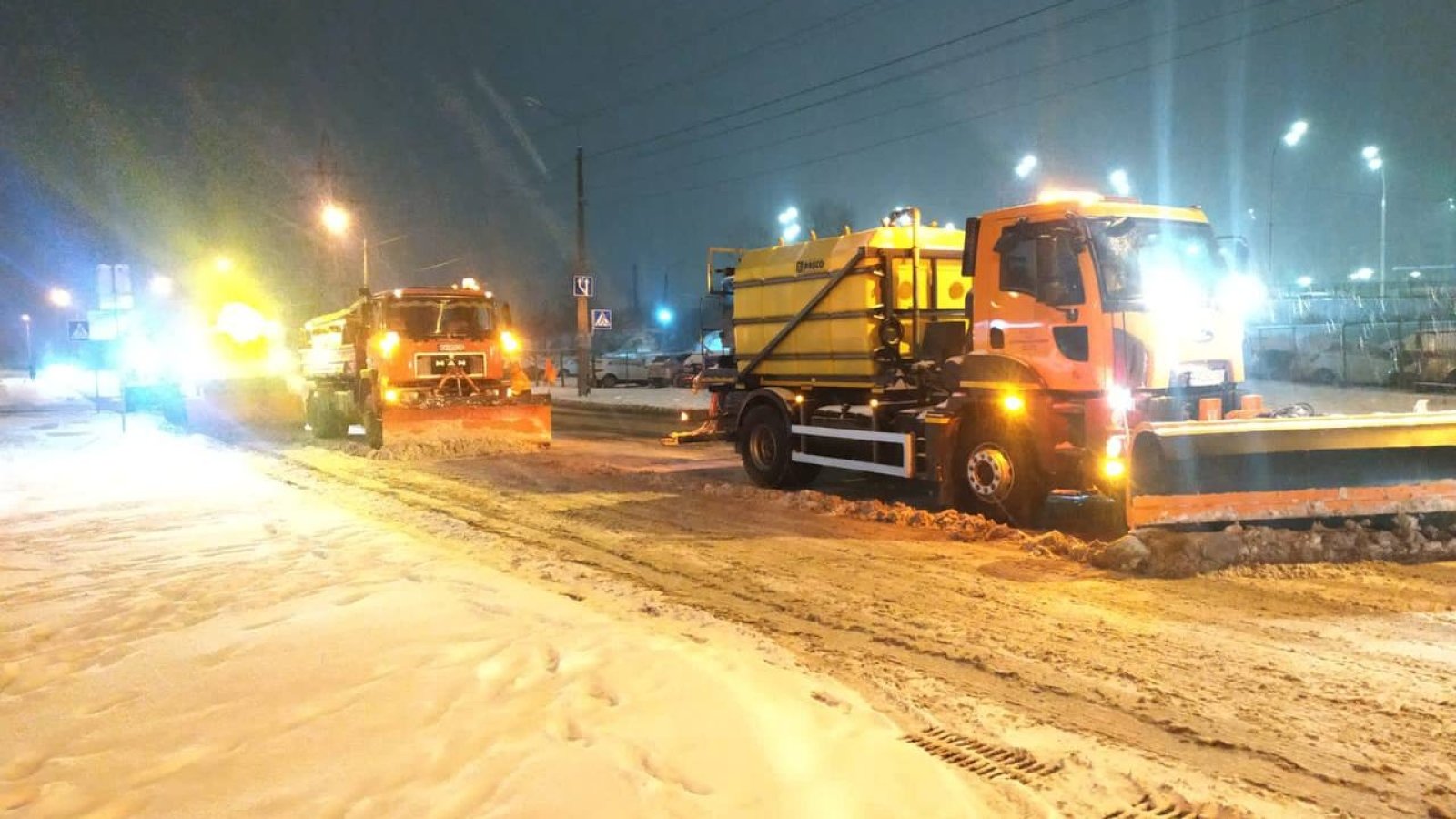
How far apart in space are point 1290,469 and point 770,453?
6076mm

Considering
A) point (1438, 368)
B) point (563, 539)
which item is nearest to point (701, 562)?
point (563, 539)

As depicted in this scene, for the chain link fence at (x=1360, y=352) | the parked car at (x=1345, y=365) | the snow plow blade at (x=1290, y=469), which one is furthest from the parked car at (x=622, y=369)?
the snow plow blade at (x=1290, y=469)

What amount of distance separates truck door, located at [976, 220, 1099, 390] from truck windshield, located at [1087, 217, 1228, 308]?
19 centimetres

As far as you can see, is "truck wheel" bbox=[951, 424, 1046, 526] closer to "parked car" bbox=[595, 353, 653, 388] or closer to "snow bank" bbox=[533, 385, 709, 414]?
"snow bank" bbox=[533, 385, 709, 414]

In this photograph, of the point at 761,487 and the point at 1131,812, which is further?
the point at 761,487

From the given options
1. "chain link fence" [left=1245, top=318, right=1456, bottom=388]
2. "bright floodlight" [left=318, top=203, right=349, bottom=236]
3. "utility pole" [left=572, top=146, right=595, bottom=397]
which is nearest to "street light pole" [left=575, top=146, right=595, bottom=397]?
"utility pole" [left=572, top=146, right=595, bottom=397]

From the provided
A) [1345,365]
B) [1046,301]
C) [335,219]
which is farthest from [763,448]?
[335,219]

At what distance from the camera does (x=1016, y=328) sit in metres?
9.32

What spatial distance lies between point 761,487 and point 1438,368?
21.8 metres

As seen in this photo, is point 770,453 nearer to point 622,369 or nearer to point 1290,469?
point 1290,469

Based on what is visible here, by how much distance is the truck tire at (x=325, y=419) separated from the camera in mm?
20344

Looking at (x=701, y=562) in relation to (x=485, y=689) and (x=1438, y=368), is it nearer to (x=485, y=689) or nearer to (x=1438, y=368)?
(x=485, y=689)

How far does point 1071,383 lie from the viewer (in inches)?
348

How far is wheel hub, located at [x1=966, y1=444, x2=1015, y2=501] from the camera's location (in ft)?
30.7
